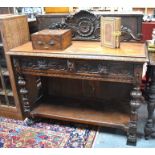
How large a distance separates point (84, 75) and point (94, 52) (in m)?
0.20

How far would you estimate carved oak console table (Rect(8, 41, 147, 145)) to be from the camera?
1430 millimetres

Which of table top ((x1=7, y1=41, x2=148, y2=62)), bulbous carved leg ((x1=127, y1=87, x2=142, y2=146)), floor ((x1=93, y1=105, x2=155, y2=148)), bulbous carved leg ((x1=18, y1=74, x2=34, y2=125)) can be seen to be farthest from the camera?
bulbous carved leg ((x1=18, y1=74, x2=34, y2=125))

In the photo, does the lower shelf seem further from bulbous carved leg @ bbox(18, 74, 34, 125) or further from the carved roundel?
the carved roundel

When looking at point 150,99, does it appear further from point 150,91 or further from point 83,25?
point 83,25

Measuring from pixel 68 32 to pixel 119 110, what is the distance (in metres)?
0.85

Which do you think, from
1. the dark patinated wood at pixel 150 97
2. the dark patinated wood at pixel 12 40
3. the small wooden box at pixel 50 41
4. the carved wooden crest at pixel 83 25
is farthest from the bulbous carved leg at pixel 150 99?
the dark patinated wood at pixel 12 40

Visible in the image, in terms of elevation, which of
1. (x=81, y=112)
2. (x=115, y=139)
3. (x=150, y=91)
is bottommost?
(x=115, y=139)

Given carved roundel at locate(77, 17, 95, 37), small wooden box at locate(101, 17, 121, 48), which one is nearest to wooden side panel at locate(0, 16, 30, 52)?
carved roundel at locate(77, 17, 95, 37)

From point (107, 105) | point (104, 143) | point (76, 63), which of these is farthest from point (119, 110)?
point (76, 63)

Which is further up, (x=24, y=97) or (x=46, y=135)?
(x=24, y=97)

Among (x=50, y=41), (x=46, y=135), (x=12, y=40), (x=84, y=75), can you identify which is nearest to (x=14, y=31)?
(x=12, y=40)

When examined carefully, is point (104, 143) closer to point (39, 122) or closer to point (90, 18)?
point (39, 122)

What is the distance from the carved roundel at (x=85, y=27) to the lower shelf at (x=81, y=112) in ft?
2.25

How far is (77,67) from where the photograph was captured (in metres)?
1.54
